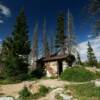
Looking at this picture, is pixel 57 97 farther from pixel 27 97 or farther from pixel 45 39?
pixel 45 39

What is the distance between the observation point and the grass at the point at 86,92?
1655 cm

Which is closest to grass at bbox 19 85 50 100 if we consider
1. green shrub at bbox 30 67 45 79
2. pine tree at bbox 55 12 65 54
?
green shrub at bbox 30 67 45 79

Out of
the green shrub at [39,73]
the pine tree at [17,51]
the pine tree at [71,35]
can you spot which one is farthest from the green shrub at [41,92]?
the pine tree at [71,35]

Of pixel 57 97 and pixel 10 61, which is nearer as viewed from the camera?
pixel 57 97

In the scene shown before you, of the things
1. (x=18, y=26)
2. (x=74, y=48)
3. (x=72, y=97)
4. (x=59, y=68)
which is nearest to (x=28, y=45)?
(x=18, y=26)

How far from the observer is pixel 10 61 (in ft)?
124

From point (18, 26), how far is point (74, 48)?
1748cm

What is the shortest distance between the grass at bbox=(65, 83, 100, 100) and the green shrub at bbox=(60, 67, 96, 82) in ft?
27.2

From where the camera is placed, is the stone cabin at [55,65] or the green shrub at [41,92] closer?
the green shrub at [41,92]

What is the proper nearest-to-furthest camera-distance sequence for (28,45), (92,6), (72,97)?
(92,6) < (72,97) < (28,45)

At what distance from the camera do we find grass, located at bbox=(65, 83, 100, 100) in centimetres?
1655

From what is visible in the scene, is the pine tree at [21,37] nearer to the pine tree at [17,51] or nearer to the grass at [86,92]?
the pine tree at [17,51]

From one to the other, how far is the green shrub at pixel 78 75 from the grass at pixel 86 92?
27.2ft

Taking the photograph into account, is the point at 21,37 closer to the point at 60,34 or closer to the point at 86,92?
the point at 60,34
